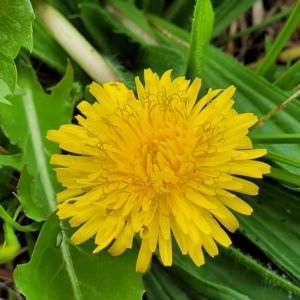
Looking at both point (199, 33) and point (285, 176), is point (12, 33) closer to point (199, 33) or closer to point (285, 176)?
point (199, 33)

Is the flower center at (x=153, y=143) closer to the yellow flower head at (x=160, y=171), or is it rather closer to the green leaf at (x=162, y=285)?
the yellow flower head at (x=160, y=171)

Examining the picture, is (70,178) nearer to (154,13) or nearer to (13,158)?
(13,158)

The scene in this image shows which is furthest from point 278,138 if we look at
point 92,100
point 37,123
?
point 37,123

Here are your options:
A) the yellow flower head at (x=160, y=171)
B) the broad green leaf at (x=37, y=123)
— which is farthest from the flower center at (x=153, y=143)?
the broad green leaf at (x=37, y=123)

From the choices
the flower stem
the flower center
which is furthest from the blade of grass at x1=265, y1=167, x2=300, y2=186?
the flower stem

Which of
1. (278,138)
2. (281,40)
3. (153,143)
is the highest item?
(281,40)

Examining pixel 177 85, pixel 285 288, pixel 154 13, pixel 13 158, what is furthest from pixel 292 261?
pixel 154 13
